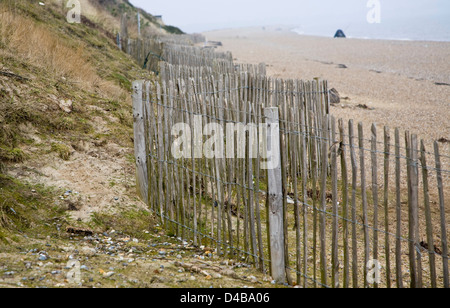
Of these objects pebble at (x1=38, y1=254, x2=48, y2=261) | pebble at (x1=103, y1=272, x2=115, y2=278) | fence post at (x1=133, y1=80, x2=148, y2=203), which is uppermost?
fence post at (x1=133, y1=80, x2=148, y2=203)

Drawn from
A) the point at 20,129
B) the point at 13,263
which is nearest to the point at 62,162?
Answer: the point at 20,129

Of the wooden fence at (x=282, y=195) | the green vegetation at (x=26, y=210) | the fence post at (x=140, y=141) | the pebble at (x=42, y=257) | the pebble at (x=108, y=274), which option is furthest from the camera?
the fence post at (x=140, y=141)

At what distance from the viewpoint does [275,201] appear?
3.76 metres

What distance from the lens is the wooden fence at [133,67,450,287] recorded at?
3.29 meters

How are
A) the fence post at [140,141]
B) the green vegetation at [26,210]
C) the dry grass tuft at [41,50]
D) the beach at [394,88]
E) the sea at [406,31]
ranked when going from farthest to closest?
the sea at [406,31] < the beach at [394,88] < the dry grass tuft at [41,50] < the fence post at [140,141] < the green vegetation at [26,210]

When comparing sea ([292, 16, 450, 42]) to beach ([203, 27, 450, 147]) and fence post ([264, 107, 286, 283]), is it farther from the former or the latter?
fence post ([264, 107, 286, 283])

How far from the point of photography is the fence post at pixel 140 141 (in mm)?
5004

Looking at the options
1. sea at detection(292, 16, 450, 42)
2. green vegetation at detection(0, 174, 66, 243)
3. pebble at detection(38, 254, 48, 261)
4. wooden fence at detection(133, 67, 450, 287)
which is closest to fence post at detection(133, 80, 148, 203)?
wooden fence at detection(133, 67, 450, 287)

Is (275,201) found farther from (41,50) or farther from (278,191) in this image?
(41,50)

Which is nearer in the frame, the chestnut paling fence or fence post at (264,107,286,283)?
the chestnut paling fence

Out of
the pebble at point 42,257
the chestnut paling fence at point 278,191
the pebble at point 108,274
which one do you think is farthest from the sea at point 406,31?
the pebble at point 42,257

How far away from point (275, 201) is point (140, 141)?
1.92 meters

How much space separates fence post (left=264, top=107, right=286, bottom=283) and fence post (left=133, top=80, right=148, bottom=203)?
5.85 ft

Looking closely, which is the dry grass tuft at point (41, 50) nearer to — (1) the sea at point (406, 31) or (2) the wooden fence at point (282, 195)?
(2) the wooden fence at point (282, 195)
